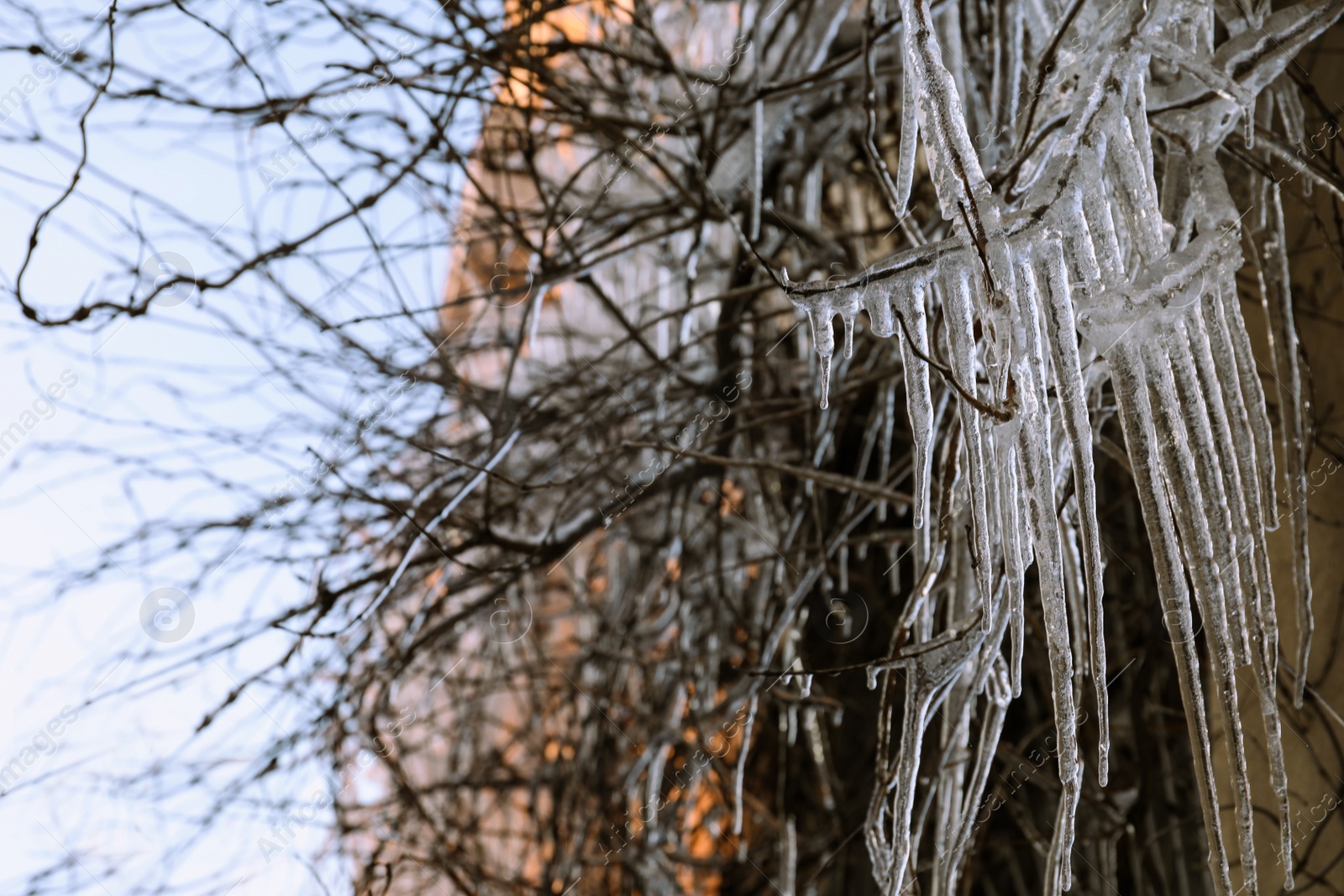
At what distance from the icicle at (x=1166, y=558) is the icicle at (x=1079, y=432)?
0.15 ft

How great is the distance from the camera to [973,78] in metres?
1.55

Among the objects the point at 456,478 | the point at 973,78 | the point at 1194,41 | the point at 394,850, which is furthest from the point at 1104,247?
the point at 394,850

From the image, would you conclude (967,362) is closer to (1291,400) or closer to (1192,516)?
(1192,516)

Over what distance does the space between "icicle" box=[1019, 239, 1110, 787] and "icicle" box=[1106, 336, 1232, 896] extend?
5 cm

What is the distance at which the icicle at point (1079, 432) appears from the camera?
703 millimetres

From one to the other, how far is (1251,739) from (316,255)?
1.37m

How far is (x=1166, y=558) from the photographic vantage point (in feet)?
2.41

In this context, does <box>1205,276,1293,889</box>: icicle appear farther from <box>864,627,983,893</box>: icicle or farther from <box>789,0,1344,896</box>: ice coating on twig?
<box>864,627,983,893</box>: icicle

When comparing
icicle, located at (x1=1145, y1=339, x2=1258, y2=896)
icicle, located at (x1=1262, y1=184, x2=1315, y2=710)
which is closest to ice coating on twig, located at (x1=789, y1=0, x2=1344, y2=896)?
icicle, located at (x1=1145, y1=339, x2=1258, y2=896)

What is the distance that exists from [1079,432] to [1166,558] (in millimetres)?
115

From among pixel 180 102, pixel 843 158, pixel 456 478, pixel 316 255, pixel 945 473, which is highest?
pixel 843 158

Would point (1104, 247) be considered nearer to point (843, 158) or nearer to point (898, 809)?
point (898, 809)

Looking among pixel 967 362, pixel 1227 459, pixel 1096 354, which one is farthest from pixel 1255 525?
pixel 967 362

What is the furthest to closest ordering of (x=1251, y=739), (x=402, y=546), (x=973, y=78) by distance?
(x=402, y=546)
(x=973, y=78)
(x=1251, y=739)
